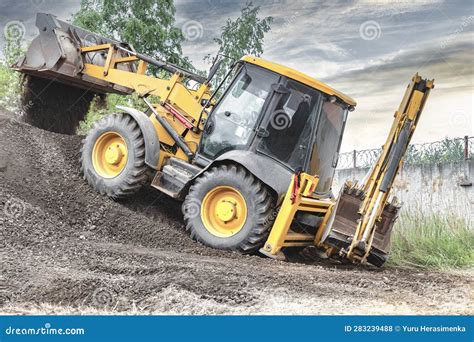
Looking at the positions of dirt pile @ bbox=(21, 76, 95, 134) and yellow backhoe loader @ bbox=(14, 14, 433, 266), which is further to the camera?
dirt pile @ bbox=(21, 76, 95, 134)

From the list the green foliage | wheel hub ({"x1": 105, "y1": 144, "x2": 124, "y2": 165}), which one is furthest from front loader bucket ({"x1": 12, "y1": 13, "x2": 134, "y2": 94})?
the green foliage

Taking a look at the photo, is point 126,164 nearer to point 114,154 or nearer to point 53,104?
point 114,154

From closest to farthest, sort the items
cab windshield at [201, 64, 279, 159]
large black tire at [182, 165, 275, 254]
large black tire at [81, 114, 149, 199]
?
large black tire at [182, 165, 275, 254], cab windshield at [201, 64, 279, 159], large black tire at [81, 114, 149, 199]

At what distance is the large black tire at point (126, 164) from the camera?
6660mm

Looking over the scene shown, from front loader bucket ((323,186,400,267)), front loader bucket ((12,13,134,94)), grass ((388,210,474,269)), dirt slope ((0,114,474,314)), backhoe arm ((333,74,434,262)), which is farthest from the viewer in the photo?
front loader bucket ((12,13,134,94))

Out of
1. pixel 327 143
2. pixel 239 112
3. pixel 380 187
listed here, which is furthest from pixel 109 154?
pixel 380 187

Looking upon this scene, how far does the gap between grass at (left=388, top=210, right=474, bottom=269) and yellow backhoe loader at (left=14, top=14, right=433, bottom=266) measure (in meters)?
0.73

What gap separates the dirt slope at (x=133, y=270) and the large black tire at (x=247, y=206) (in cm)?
15

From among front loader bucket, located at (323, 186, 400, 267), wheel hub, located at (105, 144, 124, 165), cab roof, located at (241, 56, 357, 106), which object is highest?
cab roof, located at (241, 56, 357, 106)

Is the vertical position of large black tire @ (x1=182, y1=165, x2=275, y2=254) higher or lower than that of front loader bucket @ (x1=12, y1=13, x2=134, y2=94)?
lower

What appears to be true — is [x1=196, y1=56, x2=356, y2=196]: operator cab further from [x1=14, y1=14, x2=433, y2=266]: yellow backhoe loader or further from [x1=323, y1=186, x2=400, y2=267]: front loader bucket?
[x1=323, y1=186, x2=400, y2=267]: front loader bucket

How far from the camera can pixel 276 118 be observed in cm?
607

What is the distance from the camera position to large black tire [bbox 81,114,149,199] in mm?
6660

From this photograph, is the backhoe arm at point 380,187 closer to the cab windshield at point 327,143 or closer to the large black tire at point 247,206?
the cab windshield at point 327,143
